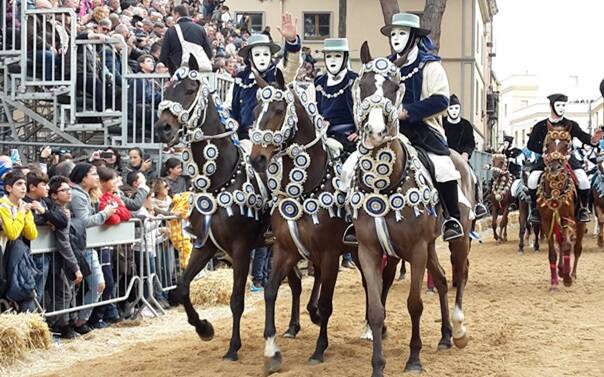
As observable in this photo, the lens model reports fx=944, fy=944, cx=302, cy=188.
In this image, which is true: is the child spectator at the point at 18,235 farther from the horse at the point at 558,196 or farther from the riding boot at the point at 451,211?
the horse at the point at 558,196

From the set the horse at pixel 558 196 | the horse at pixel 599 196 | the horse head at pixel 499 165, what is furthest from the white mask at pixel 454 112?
the horse head at pixel 499 165

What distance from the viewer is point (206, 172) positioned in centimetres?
912

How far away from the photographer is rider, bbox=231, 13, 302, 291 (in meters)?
9.97

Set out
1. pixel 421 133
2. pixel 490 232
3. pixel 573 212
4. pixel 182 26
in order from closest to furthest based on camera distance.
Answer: pixel 421 133 → pixel 182 26 → pixel 573 212 → pixel 490 232

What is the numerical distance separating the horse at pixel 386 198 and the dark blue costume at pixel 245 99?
2174 millimetres

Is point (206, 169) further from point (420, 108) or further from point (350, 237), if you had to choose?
point (420, 108)

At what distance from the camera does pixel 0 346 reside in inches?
341

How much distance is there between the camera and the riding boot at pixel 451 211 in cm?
884

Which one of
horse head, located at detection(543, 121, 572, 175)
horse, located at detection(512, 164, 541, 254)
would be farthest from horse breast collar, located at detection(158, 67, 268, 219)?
horse, located at detection(512, 164, 541, 254)

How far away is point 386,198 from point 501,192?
16.2 metres

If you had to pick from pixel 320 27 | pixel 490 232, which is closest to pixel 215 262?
pixel 490 232

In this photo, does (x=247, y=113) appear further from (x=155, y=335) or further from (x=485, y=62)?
(x=485, y=62)

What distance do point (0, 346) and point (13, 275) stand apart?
0.74 m

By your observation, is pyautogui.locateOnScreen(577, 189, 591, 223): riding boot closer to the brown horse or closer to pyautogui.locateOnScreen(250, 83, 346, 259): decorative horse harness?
the brown horse
